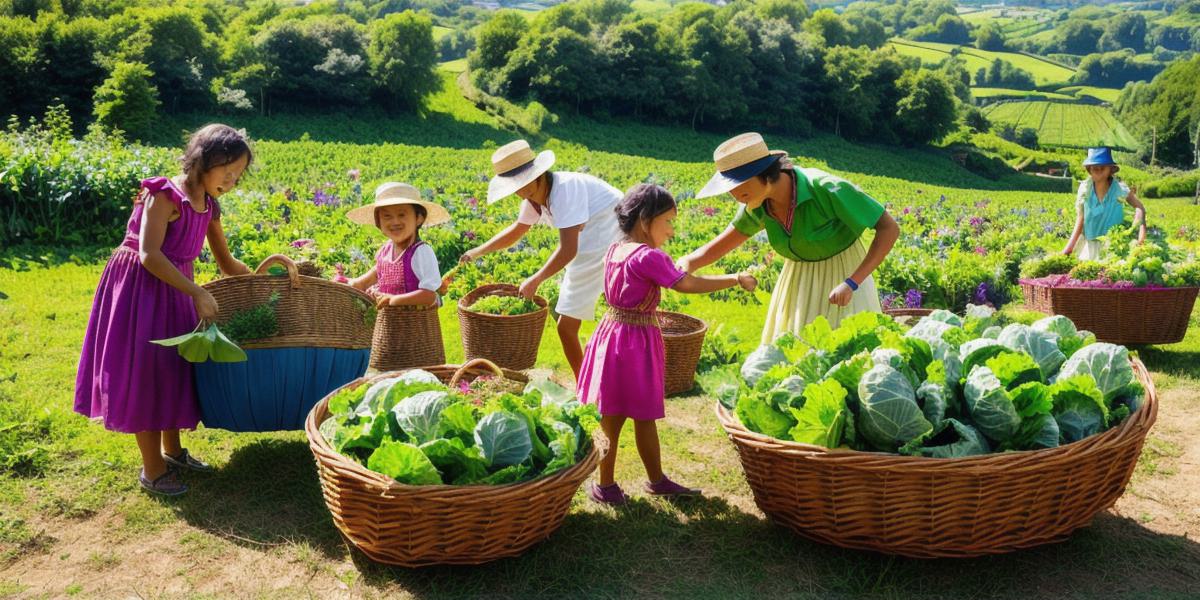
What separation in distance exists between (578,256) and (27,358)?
4307 millimetres

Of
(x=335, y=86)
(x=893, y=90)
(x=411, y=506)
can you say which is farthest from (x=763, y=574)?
(x=893, y=90)

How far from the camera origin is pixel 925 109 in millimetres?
61000

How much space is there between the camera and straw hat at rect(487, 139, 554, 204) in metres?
4.96

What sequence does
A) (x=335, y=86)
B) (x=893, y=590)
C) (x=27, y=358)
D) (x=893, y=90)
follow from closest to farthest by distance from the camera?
(x=893, y=590) < (x=27, y=358) < (x=335, y=86) < (x=893, y=90)

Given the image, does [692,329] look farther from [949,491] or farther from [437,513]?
[437,513]

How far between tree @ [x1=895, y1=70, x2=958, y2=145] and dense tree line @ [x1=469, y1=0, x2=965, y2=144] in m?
0.07

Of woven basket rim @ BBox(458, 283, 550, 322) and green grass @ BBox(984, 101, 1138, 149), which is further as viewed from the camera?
green grass @ BBox(984, 101, 1138, 149)

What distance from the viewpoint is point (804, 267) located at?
454 cm

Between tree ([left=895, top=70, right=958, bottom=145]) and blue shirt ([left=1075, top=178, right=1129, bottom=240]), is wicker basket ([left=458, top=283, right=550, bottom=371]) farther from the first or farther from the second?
tree ([left=895, top=70, right=958, bottom=145])

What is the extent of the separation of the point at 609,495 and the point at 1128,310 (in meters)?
4.67

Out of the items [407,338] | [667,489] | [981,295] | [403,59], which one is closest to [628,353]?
[667,489]

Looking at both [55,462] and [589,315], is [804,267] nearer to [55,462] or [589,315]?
[589,315]

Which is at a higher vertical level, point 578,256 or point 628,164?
point 578,256

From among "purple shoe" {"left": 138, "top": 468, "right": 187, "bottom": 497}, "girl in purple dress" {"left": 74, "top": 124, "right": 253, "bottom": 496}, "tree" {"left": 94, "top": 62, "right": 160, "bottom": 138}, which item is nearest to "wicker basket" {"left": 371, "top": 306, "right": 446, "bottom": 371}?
"girl in purple dress" {"left": 74, "top": 124, "right": 253, "bottom": 496}
